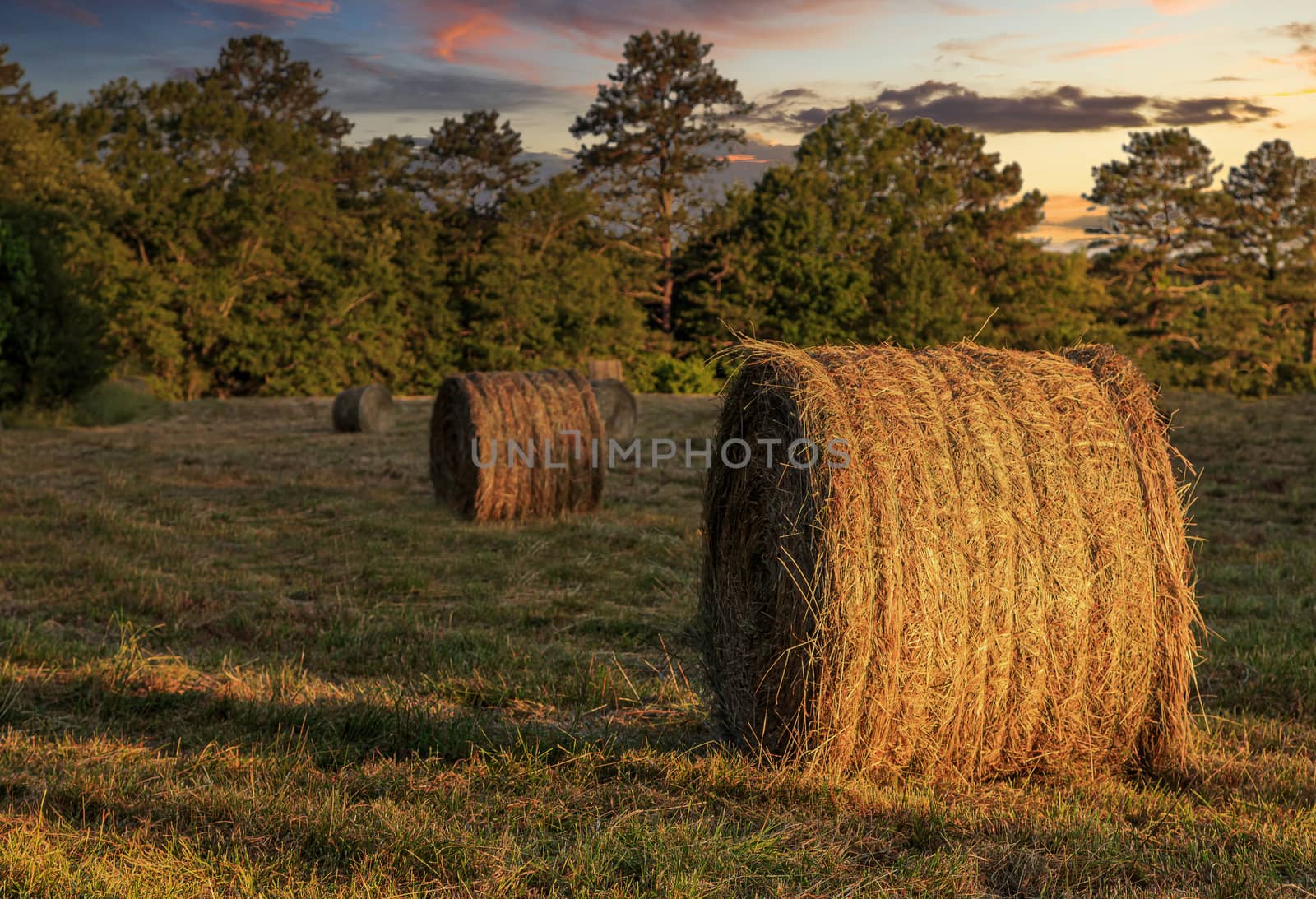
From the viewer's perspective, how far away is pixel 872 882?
370 centimetres

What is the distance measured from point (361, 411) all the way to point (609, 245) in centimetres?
2722

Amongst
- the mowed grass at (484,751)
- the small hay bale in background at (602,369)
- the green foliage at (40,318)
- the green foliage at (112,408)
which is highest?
the green foliage at (40,318)

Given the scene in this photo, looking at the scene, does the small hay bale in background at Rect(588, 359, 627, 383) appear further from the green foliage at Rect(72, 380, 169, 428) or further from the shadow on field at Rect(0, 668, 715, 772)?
the shadow on field at Rect(0, 668, 715, 772)

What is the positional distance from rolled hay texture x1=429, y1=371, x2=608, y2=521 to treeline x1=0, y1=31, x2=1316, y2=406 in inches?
1079

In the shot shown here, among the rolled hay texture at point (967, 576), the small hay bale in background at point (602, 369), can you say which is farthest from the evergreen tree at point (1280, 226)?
the rolled hay texture at point (967, 576)

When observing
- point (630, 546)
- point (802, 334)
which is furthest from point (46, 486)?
point (802, 334)

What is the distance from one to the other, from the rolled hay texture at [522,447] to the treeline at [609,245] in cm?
2741

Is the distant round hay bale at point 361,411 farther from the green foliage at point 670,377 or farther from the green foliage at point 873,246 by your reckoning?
the green foliage at point 873,246

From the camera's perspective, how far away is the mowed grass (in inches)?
147

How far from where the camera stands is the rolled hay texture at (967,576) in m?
4.64

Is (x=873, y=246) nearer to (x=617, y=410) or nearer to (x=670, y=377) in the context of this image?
(x=670, y=377)

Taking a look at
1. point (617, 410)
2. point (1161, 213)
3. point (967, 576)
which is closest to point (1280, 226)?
point (1161, 213)

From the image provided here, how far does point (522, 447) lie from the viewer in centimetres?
1207

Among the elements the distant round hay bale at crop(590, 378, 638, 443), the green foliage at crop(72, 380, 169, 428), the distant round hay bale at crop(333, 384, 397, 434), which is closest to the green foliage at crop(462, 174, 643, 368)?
the green foliage at crop(72, 380, 169, 428)
